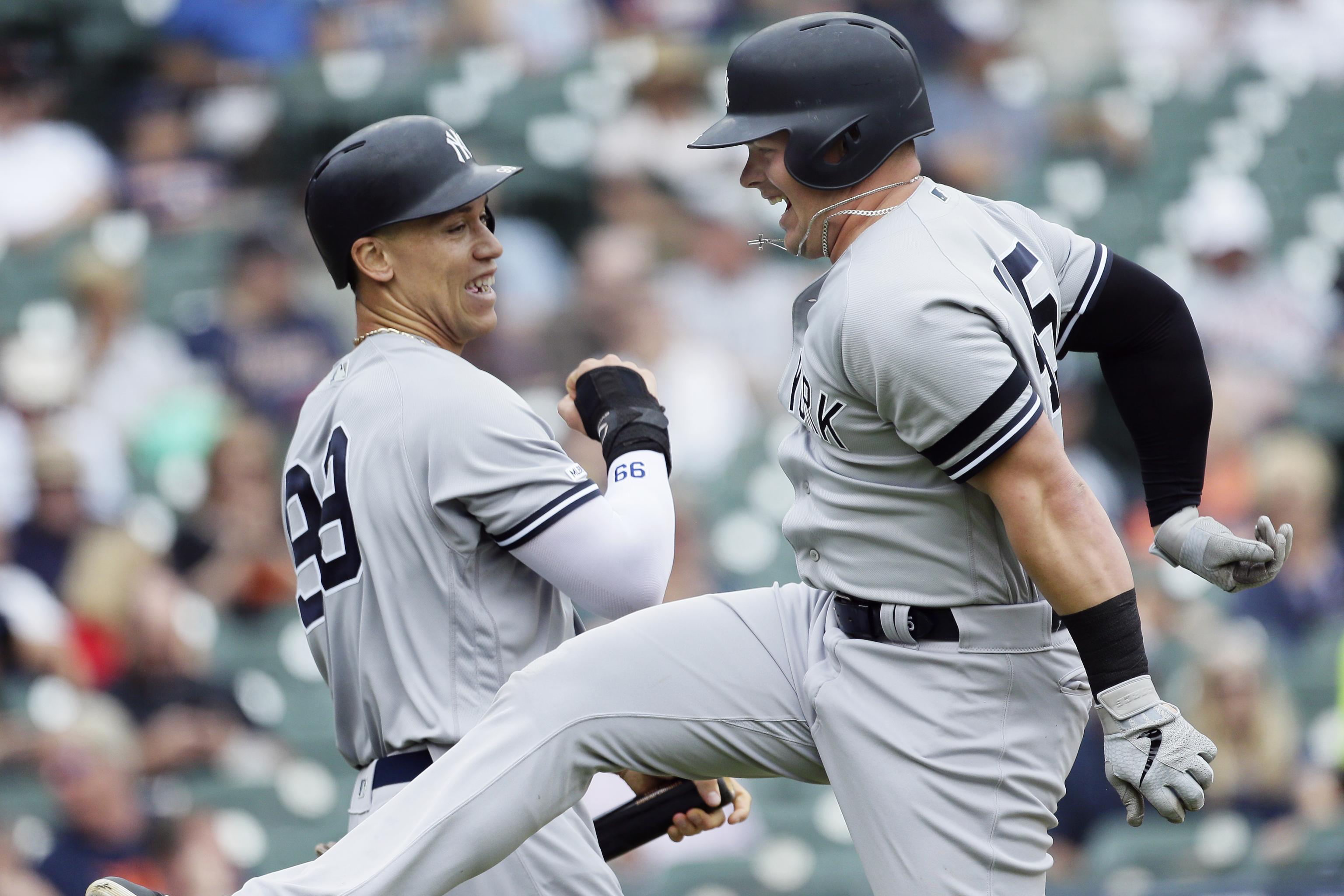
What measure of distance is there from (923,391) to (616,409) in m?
0.70

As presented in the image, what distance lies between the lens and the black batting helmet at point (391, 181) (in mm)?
2619

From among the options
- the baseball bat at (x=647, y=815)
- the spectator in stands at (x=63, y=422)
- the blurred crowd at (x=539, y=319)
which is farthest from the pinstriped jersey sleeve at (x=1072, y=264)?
the spectator in stands at (x=63, y=422)

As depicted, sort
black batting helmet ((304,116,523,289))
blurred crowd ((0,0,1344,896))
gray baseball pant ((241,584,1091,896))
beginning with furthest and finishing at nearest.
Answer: blurred crowd ((0,0,1344,896))
black batting helmet ((304,116,523,289))
gray baseball pant ((241,584,1091,896))

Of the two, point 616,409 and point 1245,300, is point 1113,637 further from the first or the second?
point 1245,300

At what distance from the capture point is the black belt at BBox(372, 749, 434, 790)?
98.3 inches

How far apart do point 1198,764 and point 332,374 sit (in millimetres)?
1554

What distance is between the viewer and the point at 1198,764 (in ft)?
6.92

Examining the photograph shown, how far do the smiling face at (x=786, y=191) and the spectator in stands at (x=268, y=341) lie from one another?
3.98 metres

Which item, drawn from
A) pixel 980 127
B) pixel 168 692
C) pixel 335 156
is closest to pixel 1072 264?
pixel 335 156

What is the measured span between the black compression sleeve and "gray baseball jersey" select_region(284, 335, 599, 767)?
3.00 feet

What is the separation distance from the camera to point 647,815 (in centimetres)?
275

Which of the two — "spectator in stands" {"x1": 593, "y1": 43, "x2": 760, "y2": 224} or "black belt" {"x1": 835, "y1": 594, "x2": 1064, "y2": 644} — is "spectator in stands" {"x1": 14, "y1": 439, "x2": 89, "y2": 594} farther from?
"black belt" {"x1": 835, "y1": 594, "x2": 1064, "y2": 644}

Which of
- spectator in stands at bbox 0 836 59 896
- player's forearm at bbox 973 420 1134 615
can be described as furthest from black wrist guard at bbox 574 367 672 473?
spectator in stands at bbox 0 836 59 896

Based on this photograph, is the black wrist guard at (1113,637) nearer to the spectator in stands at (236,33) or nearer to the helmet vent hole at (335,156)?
the helmet vent hole at (335,156)
